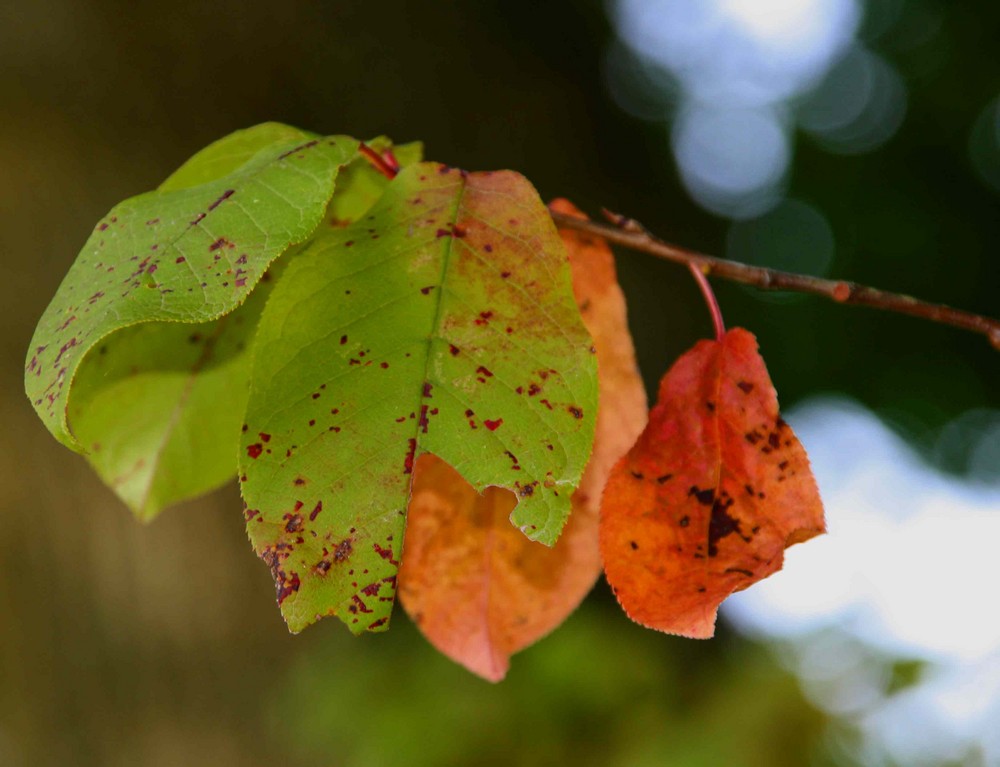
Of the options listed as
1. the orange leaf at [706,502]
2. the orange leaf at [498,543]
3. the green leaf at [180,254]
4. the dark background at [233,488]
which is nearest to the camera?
the green leaf at [180,254]

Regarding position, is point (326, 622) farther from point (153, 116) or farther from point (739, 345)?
point (739, 345)

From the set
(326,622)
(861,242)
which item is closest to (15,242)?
(326,622)

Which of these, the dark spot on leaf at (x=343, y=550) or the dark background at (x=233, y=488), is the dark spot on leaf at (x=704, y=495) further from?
the dark background at (x=233, y=488)

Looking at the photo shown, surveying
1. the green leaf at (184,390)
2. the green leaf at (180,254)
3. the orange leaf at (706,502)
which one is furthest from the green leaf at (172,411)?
the orange leaf at (706,502)

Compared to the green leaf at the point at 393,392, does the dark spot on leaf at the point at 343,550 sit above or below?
below

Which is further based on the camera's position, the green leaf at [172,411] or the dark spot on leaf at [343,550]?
the green leaf at [172,411]

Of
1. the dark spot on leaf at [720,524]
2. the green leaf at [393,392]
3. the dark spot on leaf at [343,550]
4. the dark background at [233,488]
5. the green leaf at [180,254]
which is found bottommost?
the dark background at [233,488]
